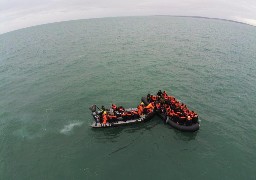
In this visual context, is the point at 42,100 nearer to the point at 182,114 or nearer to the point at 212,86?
the point at 182,114

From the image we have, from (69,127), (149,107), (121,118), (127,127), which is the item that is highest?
(149,107)

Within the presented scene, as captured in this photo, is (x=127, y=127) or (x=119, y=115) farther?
(x=119, y=115)

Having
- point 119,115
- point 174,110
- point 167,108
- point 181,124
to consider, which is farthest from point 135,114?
point 181,124

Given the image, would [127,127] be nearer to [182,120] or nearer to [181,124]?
[181,124]

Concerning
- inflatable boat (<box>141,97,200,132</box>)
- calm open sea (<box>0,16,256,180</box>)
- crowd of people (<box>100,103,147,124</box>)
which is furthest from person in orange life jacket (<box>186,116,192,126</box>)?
crowd of people (<box>100,103,147,124</box>)

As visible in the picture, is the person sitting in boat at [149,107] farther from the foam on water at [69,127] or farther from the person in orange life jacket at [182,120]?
the foam on water at [69,127]

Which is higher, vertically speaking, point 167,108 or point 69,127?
point 167,108
